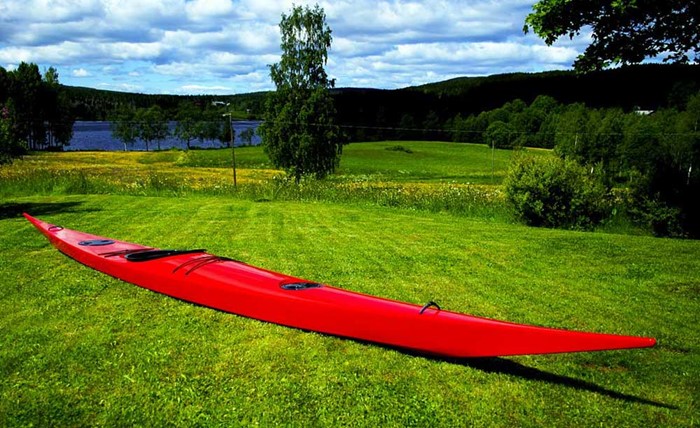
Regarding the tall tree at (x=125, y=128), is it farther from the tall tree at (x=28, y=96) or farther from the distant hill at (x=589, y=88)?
the distant hill at (x=589, y=88)

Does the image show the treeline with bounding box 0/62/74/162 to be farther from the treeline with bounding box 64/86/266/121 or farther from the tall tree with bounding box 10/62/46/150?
the treeline with bounding box 64/86/266/121

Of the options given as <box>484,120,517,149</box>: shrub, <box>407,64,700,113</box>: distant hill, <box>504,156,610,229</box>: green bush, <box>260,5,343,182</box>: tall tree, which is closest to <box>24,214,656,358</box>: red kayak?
<box>504,156,610,229</box>: green bush

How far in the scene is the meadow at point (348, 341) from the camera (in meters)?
4.53

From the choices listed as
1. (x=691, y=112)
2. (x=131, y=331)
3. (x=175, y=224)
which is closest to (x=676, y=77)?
(x=691, y=112)

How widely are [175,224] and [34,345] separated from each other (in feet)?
23.8

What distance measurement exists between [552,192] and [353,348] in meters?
12.2

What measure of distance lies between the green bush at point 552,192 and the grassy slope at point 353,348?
15.4 feet

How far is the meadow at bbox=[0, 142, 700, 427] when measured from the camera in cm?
453

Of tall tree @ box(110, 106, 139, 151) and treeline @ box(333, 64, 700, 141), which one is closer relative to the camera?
treeline @ box(333, 64, 700, 141)

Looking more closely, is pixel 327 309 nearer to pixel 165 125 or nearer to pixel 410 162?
pixel 410 162

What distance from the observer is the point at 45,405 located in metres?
4.52

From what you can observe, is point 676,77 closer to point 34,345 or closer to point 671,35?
point 671,35

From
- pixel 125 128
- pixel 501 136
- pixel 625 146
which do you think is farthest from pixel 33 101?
pixel 625 146

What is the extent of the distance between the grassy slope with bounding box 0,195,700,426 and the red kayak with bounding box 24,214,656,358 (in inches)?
8.3
